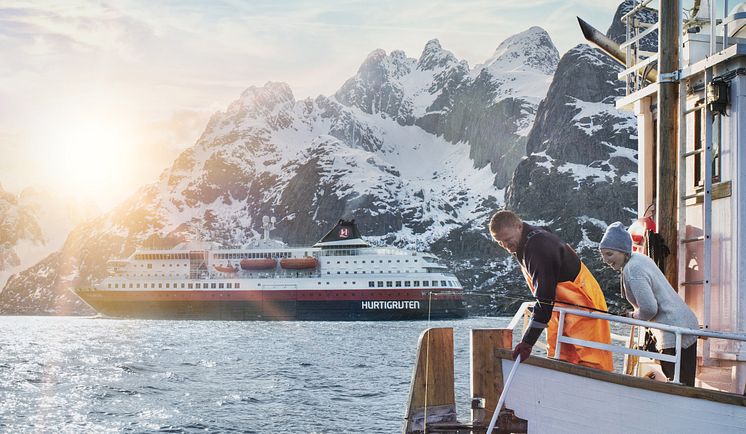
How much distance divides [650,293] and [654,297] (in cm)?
13

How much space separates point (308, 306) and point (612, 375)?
73.0m

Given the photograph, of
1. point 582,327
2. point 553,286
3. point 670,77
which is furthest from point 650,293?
point 670,77

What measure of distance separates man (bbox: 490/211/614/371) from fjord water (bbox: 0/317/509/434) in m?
10.2

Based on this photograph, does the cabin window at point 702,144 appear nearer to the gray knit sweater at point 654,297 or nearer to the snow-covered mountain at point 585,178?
the gray knit sweater at point 654,297

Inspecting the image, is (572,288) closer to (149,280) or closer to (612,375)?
(612,375)

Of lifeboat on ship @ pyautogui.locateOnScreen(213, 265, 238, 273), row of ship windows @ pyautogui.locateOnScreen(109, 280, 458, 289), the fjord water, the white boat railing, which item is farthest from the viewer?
lifeboat on ship @ pyautogui.locateOnScreen(213, 265, 238, 273)

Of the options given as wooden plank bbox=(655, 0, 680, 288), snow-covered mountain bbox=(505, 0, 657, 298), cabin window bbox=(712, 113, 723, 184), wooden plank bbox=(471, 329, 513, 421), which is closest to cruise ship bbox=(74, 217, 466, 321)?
wooden plank bbox=(655, 0, 680, 288)

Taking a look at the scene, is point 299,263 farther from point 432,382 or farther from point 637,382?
point 637,382

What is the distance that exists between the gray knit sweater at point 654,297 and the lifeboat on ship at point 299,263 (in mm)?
79918

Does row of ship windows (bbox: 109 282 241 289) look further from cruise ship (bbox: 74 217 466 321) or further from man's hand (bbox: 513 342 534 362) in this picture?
man's hand (bbox: 513 342 534 362)

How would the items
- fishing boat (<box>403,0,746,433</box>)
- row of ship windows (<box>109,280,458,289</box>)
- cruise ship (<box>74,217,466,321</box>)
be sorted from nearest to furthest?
1. fishing boat (<box>403,0,746,433</box>)
2. cruise ship (<box>74,217,466,321</box>)
3. row of ship windows (<box>109,280,458,289</box>)

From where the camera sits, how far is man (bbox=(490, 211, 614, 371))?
22.5 feet

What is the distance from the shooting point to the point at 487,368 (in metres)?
7.29

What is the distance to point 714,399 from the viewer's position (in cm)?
657
